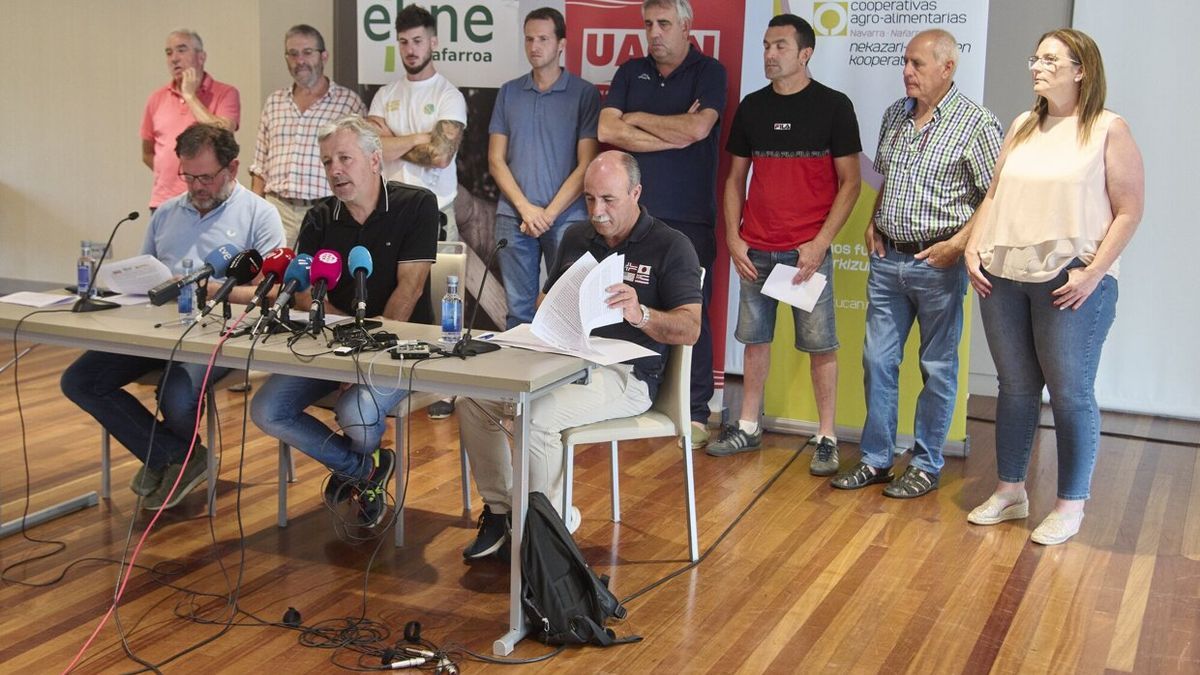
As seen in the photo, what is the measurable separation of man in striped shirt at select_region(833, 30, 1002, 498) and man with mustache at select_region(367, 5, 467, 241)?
2.16 meters

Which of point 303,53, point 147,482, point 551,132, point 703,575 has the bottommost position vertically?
point 703,575

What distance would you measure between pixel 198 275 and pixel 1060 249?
8.73ft

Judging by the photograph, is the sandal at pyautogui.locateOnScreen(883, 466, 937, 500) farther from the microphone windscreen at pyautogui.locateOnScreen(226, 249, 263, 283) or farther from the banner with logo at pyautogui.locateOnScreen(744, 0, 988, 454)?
the microphone windscreen at pyautogui.locateOnScreen(226, 249, 263, 283)

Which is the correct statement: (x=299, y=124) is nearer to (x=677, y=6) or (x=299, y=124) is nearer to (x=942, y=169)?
(x=677, y=6)

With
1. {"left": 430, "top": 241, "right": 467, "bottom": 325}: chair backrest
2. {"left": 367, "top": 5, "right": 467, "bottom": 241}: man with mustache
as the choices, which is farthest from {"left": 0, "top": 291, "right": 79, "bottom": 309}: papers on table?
{"left": 367, "top": 5, "right": 467, "bottom": 241}: man with mustache

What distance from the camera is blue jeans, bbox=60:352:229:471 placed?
427cm

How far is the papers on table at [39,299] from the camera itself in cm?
393

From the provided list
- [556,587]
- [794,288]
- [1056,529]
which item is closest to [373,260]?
[556,587]

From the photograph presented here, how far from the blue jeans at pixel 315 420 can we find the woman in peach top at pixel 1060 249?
2.03 meters

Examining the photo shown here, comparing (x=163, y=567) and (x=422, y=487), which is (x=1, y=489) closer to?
(x=163, y=567)

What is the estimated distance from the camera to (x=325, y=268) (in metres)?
3.57

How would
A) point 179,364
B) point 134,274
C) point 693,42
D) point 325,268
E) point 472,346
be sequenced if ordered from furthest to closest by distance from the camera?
point 693,42
point 179,364
point 134,274
point 325,268
point 472,346

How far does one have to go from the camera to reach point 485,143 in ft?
20.7

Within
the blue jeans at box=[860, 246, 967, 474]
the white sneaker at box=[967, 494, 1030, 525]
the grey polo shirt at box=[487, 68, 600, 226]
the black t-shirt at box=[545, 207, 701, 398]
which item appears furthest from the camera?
the grey polo shirt at box=[487, 68, 600, 226]
